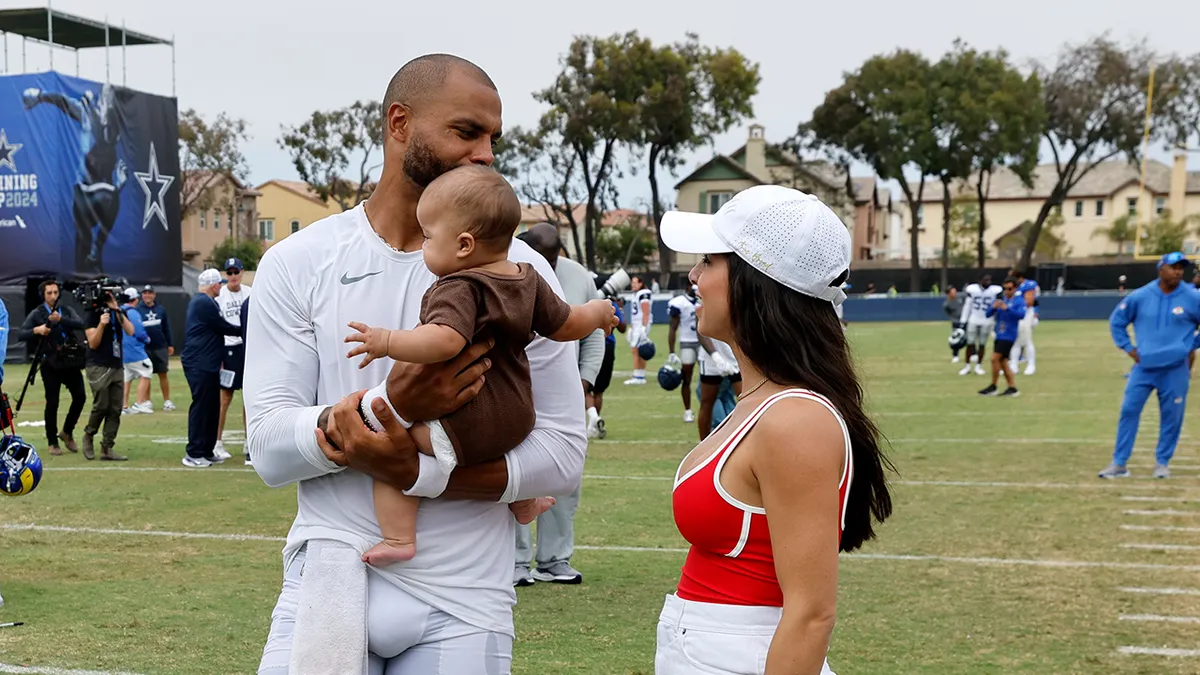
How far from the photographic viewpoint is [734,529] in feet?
7.80

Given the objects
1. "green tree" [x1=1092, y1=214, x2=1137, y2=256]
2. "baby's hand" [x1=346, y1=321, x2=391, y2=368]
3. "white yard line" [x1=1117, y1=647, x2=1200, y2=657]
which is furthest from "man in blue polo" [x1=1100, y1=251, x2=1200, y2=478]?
"green tree" [x1=1092, y1=214, x2=1137, y2=256]

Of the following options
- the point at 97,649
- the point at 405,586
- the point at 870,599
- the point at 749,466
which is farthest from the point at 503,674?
the point at 870,599

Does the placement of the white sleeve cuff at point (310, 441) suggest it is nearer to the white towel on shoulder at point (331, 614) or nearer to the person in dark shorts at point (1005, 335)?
the white towel on shoulder at point (331, 614)

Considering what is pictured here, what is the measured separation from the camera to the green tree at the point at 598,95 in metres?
55.7

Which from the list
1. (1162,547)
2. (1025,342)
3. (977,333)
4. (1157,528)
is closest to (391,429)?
(1162,547)

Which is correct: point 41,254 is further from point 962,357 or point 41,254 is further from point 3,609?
point 3,609

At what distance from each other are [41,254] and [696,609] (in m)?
31.3

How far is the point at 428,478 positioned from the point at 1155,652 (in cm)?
503

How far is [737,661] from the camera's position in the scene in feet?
7.76

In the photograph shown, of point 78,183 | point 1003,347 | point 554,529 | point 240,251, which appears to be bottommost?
point 554,529

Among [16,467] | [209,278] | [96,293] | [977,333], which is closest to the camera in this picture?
[16,467]

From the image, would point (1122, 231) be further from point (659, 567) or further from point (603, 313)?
point (603, 313)

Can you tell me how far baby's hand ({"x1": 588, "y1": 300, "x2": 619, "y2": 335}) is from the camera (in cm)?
266

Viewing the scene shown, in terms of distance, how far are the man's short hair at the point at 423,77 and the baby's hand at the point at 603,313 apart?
55 centimetres
